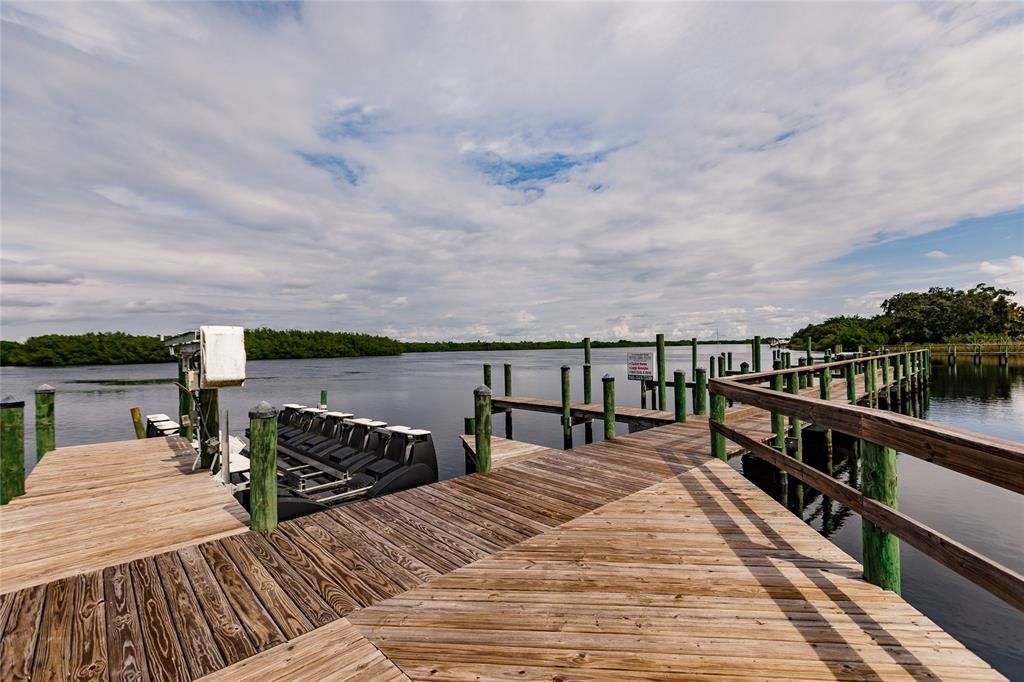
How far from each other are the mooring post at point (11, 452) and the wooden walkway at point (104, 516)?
0.61 feet

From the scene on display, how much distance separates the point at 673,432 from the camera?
29.7 ft

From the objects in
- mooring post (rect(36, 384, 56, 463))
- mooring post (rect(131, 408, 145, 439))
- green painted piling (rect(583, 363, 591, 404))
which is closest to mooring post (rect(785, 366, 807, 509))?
green painted piling (rect(583, 363, 591, 404))

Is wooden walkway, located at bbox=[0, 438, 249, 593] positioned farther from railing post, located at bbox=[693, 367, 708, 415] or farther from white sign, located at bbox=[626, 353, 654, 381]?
white sign, located at bbox=[626, 353, 654, 381]

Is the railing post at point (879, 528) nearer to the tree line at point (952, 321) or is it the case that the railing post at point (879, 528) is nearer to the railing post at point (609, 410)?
the railing post at point (609, 410)

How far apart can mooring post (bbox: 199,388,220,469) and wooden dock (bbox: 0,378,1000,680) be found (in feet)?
7.80

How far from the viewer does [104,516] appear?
489 centimetres

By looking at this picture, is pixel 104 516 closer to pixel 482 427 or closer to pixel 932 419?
pixel 482 427

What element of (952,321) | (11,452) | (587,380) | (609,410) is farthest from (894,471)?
(952,321)

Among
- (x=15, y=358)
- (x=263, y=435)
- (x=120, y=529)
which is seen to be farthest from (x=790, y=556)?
(x=15, y=358)

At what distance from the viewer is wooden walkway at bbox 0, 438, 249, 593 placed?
3797 mm

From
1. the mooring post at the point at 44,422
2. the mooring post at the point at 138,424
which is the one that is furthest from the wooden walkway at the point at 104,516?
the mooring post at the point at 138,424

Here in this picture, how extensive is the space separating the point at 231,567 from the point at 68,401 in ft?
174

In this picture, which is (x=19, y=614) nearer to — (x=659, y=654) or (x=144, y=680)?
(x=144, y=680)

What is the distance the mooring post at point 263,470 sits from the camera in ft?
13.6
